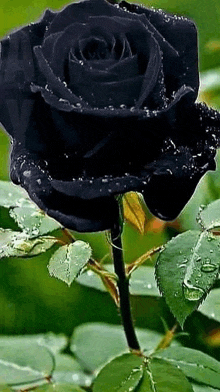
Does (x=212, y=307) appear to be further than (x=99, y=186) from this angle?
Yes

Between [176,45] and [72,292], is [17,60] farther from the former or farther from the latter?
[72,292]

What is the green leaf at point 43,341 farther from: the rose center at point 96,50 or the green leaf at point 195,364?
the rose center at point 96,50

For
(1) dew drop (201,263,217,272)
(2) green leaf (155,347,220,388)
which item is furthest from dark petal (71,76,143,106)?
(2) green leaf (155,347,220,388)

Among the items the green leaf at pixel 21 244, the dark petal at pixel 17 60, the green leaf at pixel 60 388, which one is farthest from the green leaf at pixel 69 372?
the dark petal at pixel 17 60

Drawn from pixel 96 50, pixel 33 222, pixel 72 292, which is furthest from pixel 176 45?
pixel 72 292

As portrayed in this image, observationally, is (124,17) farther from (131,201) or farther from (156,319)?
(156,319)

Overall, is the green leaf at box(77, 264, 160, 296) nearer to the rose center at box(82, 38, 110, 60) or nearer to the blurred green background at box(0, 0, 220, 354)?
the blurred green background at box(0, 0, 220, 354)
